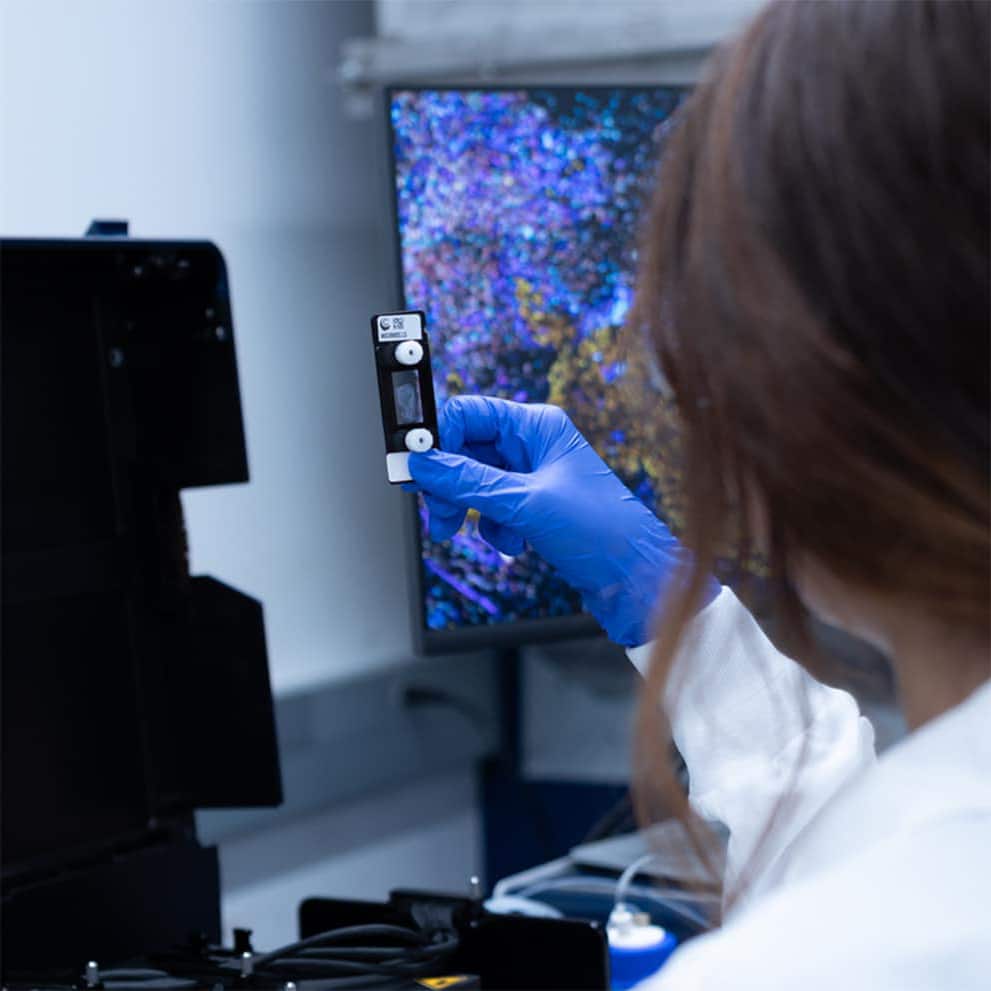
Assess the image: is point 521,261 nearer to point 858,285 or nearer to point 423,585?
point 423,585

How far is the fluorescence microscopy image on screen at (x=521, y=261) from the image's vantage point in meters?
1.32

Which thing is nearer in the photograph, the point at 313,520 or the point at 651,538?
the point at 651,538

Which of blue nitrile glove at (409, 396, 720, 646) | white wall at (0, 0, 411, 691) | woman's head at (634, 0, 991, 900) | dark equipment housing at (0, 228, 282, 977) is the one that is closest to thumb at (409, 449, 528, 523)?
blue nitrile glove at (409, 396, 720, 646)

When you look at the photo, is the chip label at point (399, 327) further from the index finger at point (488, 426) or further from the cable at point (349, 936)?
the cable at point (349, 936)

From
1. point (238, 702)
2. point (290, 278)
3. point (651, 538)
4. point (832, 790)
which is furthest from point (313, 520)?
point (832, 790)

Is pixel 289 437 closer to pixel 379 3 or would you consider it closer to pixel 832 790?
pixel 379 3

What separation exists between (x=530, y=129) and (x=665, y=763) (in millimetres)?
935

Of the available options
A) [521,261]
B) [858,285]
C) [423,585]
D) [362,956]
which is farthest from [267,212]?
[858,285]

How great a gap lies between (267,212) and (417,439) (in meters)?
0.89

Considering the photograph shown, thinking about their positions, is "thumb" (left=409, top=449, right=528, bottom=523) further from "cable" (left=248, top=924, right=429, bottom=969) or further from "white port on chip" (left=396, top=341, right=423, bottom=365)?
"cable" (left=248, top=924, right=429, bottom=969)

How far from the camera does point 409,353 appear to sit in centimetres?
75

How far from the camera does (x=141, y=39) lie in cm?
141

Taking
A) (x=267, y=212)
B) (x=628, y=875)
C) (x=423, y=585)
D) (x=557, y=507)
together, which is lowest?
(x=628, y=875)

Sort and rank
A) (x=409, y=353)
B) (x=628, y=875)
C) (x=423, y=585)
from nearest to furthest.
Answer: (x=409, y=353) < (x=628, y=875) < (x=423, y=585)
